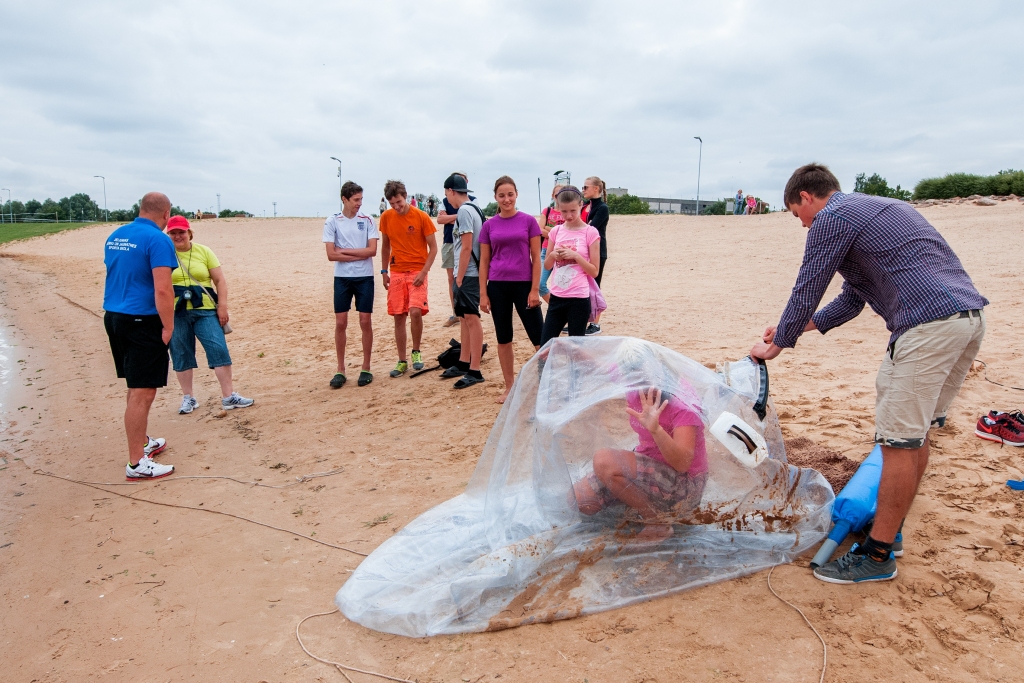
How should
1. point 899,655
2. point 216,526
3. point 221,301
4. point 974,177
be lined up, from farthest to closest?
point 974,177 < point 221,301 < point 216,526 < point 899,655

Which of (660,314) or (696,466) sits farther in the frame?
(660,314)

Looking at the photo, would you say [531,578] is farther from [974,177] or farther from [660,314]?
[974,177]

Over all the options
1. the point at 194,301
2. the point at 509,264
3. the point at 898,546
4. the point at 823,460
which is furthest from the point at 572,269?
the point at 194,301

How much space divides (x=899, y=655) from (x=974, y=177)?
23.4m

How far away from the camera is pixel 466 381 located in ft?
20.3

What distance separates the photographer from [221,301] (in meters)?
5.66

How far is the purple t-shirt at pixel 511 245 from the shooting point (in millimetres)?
5176

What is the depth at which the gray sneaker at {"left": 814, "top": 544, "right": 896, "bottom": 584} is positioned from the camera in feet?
8.89

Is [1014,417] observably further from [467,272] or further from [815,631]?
[467,272]

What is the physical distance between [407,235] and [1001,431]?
16.2 ft

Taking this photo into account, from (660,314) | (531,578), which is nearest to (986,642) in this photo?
(531,578)

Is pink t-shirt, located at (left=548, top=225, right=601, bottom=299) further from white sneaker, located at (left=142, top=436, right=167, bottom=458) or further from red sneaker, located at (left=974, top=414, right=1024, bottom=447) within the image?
white sneaker, located at (left=142, top=436, right=167, bottom=458)

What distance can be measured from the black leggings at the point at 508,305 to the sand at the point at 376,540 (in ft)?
2.46

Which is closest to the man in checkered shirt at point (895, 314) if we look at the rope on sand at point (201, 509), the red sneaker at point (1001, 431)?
the red sneaker at point (1001, 431)
